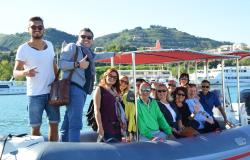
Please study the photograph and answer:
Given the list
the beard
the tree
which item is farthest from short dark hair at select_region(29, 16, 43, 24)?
the tree

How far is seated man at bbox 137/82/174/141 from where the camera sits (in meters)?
6.31

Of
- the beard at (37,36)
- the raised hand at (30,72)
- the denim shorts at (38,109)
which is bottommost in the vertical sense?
the denim shorts at (38,109)

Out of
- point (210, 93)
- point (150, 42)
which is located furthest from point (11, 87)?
point (150, 42)

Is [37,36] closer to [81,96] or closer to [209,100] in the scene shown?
[81,96]

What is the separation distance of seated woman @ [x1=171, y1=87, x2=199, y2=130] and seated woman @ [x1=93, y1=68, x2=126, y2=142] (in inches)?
65.8

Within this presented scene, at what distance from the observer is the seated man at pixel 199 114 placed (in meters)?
7.55

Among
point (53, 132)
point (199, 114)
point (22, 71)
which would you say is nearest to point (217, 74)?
point (199, 114)

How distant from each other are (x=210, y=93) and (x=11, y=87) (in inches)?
2289

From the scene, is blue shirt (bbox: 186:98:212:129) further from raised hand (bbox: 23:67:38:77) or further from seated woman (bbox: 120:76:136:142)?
raised hand (bbox: 23:67:38:77)

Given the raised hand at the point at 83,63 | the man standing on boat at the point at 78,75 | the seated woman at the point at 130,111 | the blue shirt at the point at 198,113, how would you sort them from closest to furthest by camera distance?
the raised hand at the point at 83,63, the man standing on boat at the point at 78,75, the seated woman at the point at 130,111, the blue shirt at the point at 198,113

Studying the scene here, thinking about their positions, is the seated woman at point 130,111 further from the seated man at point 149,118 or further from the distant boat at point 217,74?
the distant boat at point 217,74

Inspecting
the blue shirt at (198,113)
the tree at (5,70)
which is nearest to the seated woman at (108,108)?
the blue shirt at (198,113)

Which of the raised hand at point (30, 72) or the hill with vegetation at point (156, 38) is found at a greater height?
the hill with vegetation at point (156, 38)

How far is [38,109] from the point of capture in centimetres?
564
